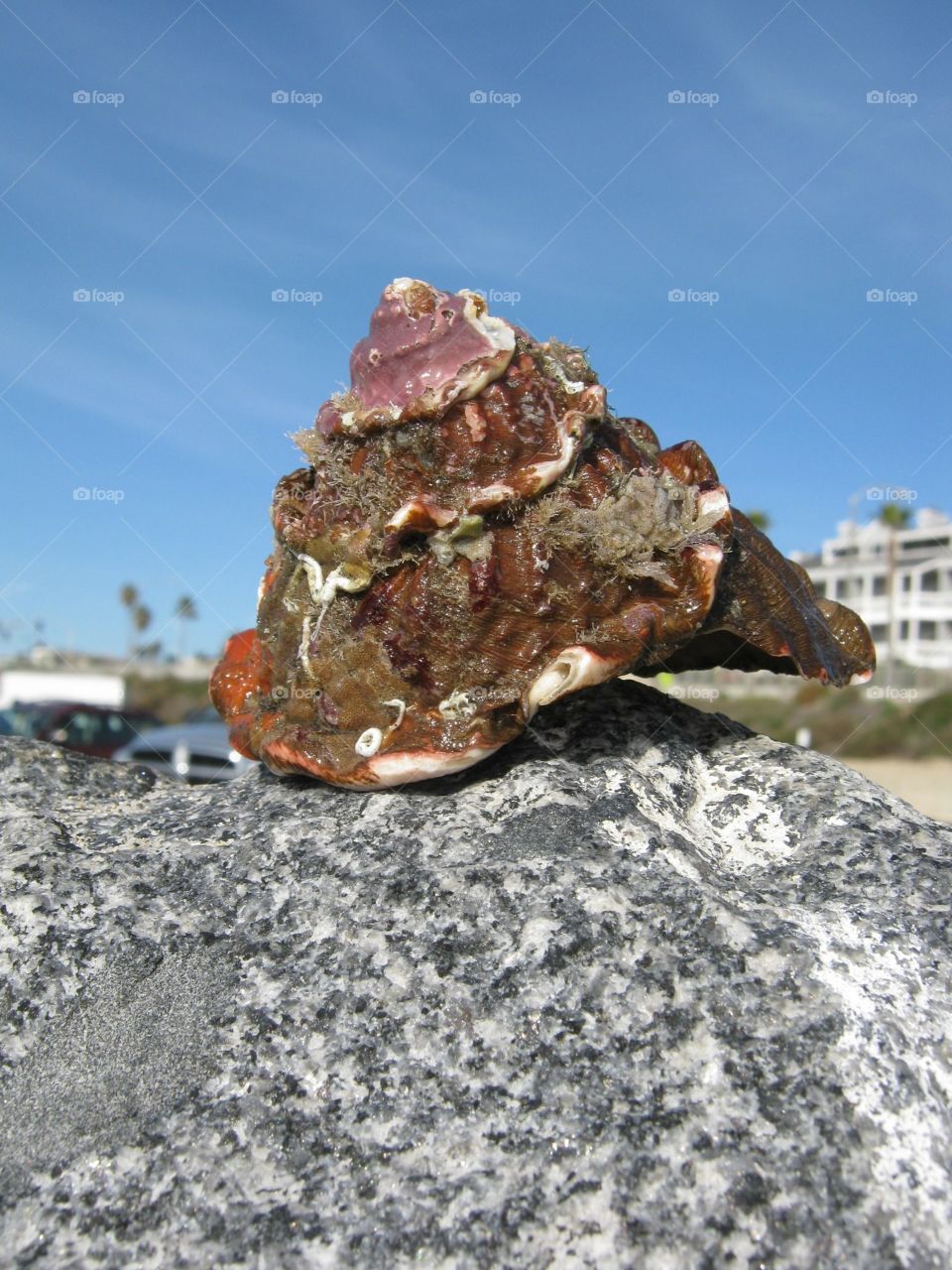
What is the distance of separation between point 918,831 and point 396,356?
6.61 ft

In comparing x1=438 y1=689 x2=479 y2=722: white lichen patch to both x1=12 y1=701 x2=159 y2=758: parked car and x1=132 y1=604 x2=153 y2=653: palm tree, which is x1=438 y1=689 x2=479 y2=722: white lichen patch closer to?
x1=12 y1=701 x2=159 y2=758: parked car

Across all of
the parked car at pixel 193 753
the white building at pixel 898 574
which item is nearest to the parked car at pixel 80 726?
the parked car at pixel 193 753

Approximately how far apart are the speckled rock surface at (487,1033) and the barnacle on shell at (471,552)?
0.25m

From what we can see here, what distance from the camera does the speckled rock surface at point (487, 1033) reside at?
1.73 meters

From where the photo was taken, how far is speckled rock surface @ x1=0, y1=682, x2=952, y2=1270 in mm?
1731

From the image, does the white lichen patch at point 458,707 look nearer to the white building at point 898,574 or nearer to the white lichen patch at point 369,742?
the white lichen patch at point 369,742

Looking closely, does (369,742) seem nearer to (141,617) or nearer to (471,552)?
(471,552)

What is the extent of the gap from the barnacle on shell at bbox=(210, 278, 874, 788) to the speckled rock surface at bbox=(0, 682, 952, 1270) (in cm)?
25

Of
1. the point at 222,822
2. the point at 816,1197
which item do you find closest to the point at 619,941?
the point at 816,1197

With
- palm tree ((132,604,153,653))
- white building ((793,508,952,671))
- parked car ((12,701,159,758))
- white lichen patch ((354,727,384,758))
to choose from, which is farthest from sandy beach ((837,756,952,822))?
palm tree ((132,604,153,653))

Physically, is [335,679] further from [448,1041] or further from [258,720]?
[448,1041]

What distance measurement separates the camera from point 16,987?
2180 millimetres

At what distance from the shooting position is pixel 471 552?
8.76 ft

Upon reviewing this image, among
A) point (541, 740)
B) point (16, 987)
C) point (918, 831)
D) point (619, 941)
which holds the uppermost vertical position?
point (541, 740)
